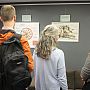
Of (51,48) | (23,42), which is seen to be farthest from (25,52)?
(51,48)

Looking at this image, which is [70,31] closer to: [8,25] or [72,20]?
[72,20]

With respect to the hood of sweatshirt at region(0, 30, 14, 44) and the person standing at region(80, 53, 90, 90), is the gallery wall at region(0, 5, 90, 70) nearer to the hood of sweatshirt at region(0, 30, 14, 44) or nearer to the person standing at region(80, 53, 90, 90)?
the person standing at region(80, 53, 90, 90)

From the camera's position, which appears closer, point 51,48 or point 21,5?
point 51,48

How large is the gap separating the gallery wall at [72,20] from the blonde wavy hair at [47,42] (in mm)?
2468

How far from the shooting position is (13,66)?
1.78m

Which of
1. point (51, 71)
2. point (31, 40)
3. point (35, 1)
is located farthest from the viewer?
point (31, 40)

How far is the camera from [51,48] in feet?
8.58

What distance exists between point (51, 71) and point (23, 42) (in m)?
0.81

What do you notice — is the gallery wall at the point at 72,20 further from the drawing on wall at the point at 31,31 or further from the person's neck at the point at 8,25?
the person's neck at the point at 8,25

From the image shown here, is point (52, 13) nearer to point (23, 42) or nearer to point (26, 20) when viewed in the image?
point (26, 20)

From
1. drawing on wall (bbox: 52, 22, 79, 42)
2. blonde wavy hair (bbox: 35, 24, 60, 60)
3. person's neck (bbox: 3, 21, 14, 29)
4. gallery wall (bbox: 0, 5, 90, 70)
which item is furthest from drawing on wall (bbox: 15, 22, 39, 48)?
person's neck (bbox: 3, 21, 14, 29)

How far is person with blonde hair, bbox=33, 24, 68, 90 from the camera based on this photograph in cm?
259

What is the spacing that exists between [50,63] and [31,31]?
275 cm

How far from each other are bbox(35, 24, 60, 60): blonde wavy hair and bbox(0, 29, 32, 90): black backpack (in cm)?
76
